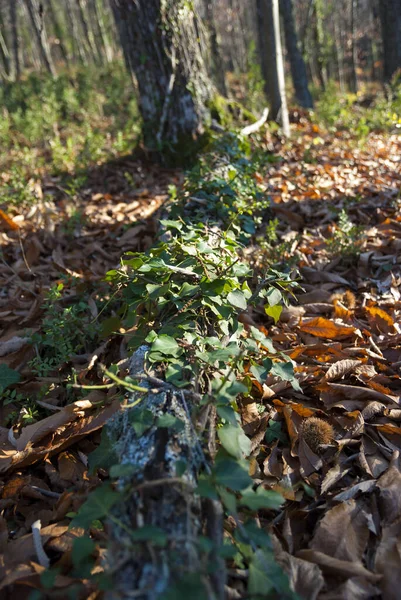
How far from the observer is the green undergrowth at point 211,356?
1.11 meters

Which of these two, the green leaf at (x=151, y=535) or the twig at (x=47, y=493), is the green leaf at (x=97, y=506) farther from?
the twig at (x=47, y=493)

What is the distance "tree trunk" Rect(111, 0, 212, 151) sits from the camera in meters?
4.23

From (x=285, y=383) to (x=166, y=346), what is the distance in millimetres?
724

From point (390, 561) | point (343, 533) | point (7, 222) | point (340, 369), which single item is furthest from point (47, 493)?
point (7, 222)

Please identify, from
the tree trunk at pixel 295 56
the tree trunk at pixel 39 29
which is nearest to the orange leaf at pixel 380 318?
the tree trunk at pixel 39 29

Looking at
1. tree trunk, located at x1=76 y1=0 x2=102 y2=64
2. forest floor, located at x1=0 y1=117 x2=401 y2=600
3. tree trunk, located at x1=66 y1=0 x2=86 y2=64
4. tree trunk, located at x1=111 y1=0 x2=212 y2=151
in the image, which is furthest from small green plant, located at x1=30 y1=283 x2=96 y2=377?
tree trunk, located at x1=66 y1=0 x2=86 y2=64

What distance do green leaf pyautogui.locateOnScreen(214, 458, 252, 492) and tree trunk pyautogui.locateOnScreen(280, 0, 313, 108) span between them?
29.3ft

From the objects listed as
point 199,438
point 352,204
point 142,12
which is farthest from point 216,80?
point 199,438

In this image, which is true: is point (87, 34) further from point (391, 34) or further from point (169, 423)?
point (169, 423)

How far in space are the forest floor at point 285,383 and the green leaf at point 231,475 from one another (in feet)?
0.83

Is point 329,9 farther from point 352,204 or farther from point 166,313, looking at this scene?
point 166,313

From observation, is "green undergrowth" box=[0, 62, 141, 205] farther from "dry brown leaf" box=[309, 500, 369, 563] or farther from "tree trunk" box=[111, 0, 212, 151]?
"dry brown leaf" box=[309, 500, 369, 563]

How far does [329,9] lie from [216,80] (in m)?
9.05

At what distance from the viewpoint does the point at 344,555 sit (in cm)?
135
